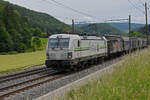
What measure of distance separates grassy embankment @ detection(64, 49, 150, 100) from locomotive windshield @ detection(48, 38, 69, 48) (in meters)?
7.42

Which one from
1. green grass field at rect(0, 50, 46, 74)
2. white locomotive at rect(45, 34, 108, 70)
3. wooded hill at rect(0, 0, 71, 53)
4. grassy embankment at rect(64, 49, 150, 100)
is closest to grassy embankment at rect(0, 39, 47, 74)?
green grass field at rect(0, 50, 46, 74)

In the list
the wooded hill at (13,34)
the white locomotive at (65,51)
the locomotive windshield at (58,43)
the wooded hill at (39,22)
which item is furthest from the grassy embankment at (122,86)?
the wooded hill at (39,22)

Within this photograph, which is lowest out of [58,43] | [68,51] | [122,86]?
[122,86]

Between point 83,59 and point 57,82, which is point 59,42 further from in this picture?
point 57,82

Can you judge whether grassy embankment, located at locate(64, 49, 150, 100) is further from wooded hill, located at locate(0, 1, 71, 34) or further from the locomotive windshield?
wooded hill, located at locate(0, 1, 71, 34)

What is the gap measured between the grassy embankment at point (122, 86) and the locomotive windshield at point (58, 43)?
7418 millimetres

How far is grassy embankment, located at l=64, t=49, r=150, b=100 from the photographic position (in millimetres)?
3990

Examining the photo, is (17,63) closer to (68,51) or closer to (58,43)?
(58,43)

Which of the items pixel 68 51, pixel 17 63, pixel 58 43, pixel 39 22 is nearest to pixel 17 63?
pixel 17 63

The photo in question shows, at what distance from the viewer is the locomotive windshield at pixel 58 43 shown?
15042mm

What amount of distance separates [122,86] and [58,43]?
1085cm

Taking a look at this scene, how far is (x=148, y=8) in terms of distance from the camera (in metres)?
42.6

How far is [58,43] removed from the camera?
15.3 meters

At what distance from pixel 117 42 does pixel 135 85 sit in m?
23.2
